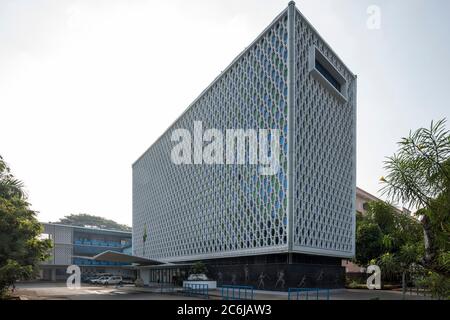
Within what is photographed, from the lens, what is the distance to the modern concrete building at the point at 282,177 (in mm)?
48938

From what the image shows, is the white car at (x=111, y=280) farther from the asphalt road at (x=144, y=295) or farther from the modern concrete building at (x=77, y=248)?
the asphalt road at (x=144, y=295)

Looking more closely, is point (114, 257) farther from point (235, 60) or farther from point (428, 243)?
point (428, 243)

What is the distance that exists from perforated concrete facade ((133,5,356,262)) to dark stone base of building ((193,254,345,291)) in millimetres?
1632

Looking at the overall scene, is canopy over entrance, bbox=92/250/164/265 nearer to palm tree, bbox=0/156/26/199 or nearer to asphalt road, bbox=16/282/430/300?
asphalt road, bbox=16/282/430/300

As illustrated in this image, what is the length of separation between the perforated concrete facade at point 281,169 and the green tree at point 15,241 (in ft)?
89.3

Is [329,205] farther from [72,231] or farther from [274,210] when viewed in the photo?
[72,231]

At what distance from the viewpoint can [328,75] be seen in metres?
61.8

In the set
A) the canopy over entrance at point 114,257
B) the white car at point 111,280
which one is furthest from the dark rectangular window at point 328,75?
the white car at point 111,280

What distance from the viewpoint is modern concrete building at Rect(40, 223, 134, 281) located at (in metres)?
95.4

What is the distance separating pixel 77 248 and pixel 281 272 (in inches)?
2848

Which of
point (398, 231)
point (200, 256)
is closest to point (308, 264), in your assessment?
point (200, 256)

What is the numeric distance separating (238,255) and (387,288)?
88.1ft

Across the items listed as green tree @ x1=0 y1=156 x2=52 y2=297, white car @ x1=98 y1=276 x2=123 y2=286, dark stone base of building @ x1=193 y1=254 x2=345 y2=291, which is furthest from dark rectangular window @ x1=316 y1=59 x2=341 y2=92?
white car @ x1=98 y1=276 x2=123 y2=286

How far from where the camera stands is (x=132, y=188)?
105250 millimetres
